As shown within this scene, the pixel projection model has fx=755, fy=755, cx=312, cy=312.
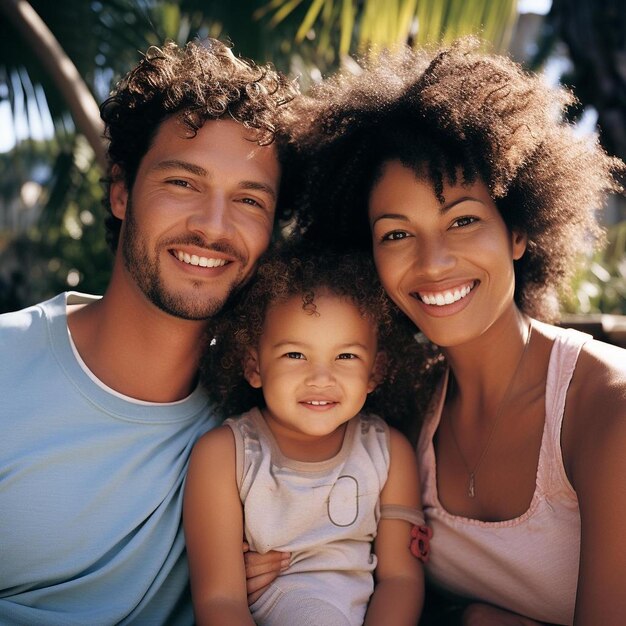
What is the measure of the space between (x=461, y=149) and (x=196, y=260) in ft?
3.44

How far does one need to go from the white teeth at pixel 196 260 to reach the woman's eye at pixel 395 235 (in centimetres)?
63

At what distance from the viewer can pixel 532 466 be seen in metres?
2.54

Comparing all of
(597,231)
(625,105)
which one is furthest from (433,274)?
(625,105)

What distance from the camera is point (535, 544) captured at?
98.7 inches

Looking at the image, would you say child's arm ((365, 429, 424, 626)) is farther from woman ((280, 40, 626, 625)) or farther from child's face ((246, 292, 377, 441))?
child's face ((246, 292, 377, 441))

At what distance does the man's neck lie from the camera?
284cm

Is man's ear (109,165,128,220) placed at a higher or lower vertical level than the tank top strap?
higher

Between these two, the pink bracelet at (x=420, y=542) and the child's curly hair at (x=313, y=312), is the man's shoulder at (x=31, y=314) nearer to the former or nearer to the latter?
the child's curly hair at (x=313, y=312)

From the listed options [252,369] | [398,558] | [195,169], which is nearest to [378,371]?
[252,369]

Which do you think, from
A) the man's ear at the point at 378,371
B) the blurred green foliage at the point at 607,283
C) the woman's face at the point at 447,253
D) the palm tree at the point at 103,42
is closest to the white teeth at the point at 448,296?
the woman's face at the point at 447,253

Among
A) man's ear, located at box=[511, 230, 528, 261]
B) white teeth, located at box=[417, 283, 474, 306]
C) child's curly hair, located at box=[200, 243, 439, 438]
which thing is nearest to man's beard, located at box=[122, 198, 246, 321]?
child's curly hair, located at box=[200, 243, 439, 438]

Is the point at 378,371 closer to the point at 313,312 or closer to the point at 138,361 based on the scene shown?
the point at 313,312

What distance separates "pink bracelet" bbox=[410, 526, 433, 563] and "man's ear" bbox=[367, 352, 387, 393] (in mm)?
547

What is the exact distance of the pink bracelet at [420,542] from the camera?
105 inches
